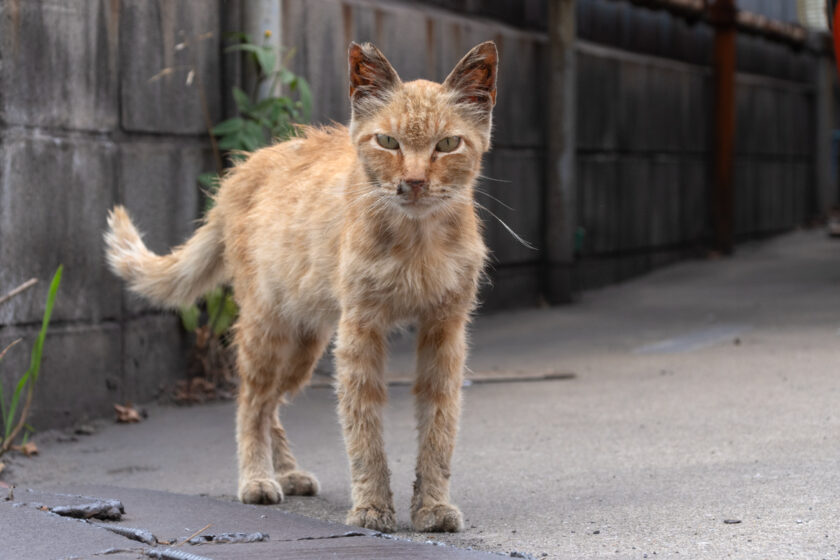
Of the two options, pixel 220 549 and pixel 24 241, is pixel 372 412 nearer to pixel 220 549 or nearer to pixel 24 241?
pixel 220 549

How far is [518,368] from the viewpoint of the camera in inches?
272

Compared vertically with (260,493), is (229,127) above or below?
above

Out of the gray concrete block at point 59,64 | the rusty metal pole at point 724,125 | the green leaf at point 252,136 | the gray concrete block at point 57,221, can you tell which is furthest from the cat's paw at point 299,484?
the rusty metal pole at point 724,125

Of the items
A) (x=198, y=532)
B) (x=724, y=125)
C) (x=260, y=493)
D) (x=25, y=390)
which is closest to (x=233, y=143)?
(x=25, y=390)

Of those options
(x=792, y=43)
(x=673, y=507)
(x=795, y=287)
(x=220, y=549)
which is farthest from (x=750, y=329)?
(x=792, y=43)

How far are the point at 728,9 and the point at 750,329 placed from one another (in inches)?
214

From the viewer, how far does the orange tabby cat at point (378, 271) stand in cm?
363

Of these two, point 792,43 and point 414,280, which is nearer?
point 414,280

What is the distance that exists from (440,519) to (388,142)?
124 centimetres

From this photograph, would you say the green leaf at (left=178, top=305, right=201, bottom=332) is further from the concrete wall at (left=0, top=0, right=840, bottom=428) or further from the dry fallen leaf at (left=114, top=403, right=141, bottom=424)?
the dry fallen leaf at (left=114, top=403, right=141, bottom=424)

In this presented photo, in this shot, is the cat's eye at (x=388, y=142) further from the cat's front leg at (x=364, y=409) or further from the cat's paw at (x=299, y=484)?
the cat's paw at (x=299, y=484)

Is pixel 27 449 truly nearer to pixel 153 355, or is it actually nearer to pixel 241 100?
pixel 153 355

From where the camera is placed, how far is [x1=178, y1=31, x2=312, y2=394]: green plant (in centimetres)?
608

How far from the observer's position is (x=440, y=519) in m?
3.62
